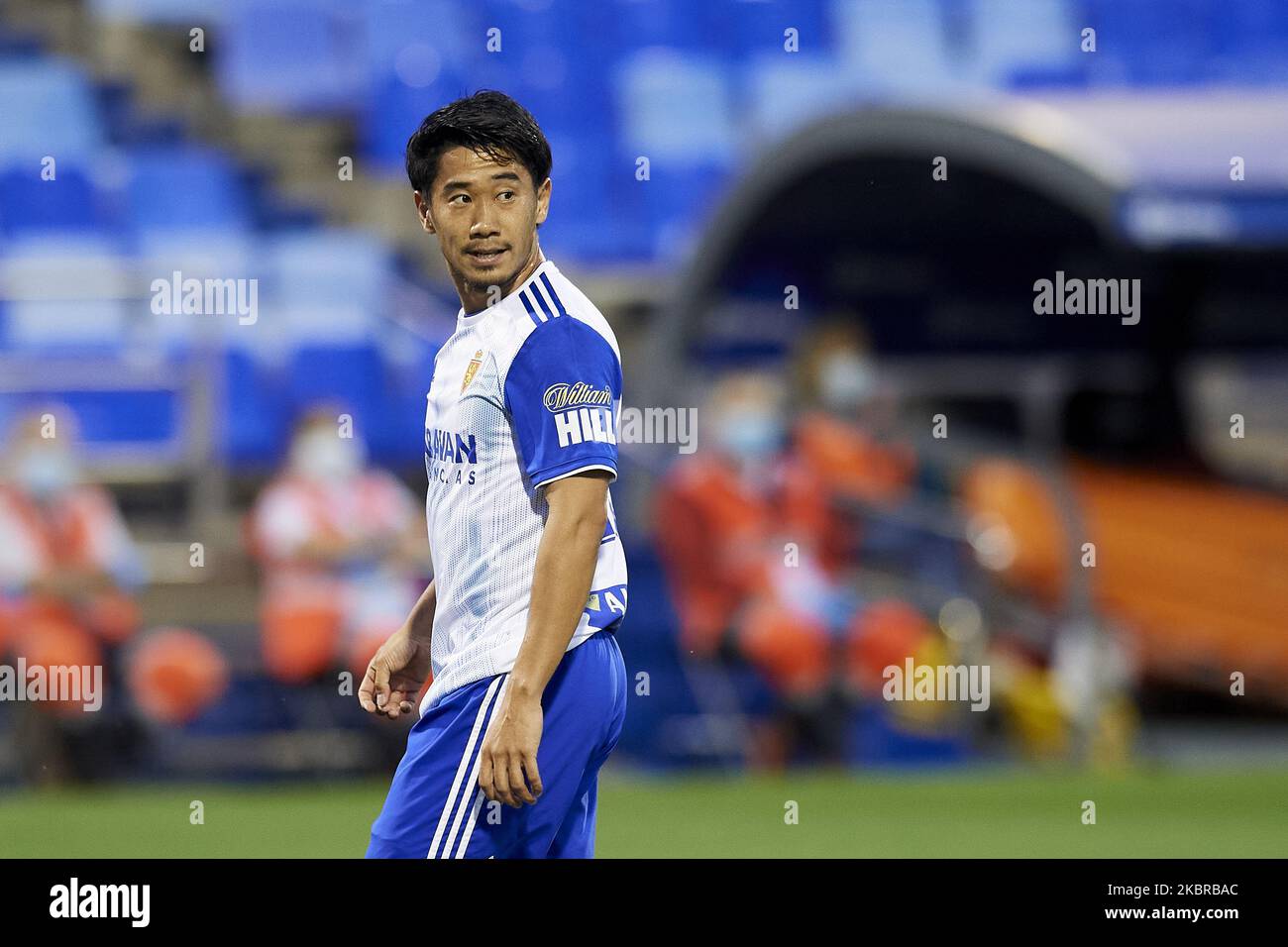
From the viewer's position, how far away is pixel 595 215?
13.6 meters

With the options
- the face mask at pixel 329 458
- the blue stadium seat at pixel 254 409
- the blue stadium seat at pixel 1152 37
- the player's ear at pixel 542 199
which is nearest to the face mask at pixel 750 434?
the face mask at pixel 329 458

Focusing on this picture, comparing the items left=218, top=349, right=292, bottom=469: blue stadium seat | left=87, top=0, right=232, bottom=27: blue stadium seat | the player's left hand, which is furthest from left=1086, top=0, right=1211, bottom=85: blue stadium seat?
the player's left hand

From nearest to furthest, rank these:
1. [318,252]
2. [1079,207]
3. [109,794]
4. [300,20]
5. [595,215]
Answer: [109,794] < [1079,207] < [318,252] < [595,215] < [300,20]

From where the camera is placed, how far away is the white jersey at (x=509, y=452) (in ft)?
10.8

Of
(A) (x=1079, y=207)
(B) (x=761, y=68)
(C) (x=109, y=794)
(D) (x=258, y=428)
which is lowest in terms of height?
(C) (x=109, y=794)

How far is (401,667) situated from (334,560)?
612 cm

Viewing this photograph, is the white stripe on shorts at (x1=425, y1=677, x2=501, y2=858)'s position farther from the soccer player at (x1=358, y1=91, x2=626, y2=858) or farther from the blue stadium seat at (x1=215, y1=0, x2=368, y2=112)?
the blue stadium seat at (x1=215, y1=0, x2=368, y2=112)

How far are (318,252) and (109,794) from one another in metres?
4.53

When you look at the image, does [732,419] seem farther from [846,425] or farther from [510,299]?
[510,299]

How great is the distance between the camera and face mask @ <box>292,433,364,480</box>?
9.94 meters

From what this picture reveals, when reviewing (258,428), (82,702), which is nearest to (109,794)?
(82,702)

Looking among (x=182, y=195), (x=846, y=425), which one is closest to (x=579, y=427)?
(x=846, y=425)

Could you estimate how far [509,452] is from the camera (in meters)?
3.39
